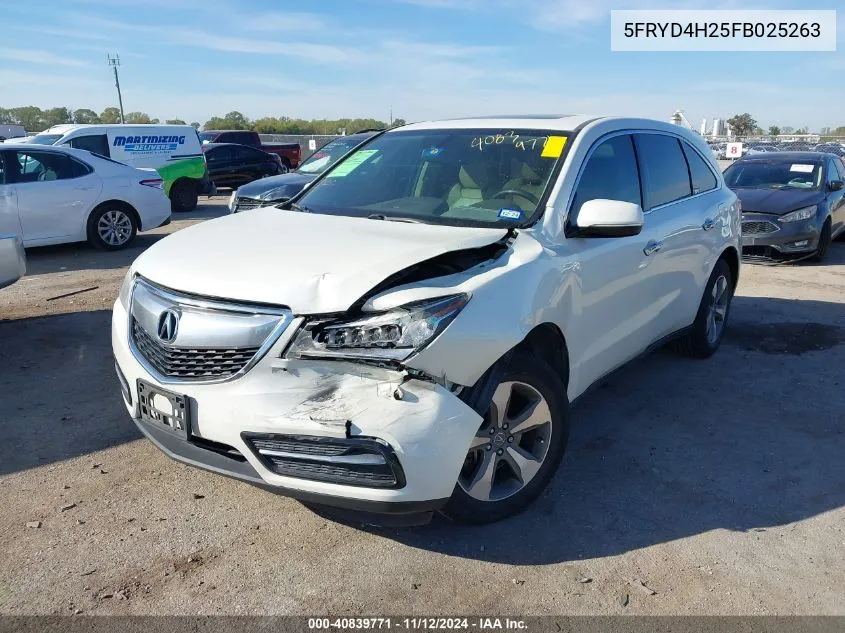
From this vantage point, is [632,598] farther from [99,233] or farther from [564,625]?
[99,233]

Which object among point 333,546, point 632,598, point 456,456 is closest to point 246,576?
point 333,546

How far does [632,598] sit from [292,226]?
2287 millimetres

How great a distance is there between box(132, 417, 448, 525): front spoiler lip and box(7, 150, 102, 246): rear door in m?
7.79

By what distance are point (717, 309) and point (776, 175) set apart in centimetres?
646

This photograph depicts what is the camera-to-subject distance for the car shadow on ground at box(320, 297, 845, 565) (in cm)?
316

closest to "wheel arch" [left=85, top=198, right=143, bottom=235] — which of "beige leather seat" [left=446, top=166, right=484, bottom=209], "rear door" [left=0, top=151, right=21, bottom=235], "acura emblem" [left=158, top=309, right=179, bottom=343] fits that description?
"rear door" [left=0, top=151, right=21, bottom=235]

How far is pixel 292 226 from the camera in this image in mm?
3600

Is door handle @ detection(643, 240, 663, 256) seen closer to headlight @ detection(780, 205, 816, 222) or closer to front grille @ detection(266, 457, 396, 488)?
front grille @ detection(266, 457, 396, 488)

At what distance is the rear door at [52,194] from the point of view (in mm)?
9305

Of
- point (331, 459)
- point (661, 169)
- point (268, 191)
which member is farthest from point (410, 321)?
point (268, 191)

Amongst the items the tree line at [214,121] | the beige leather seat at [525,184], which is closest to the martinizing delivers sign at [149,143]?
the beige leather seat at [525,184]

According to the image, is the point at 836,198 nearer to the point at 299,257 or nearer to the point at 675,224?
the point at 675,224

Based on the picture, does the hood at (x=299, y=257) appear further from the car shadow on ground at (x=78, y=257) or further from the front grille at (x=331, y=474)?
the car shadow on ground at (x=78, y=257)

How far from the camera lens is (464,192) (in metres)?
3.84
